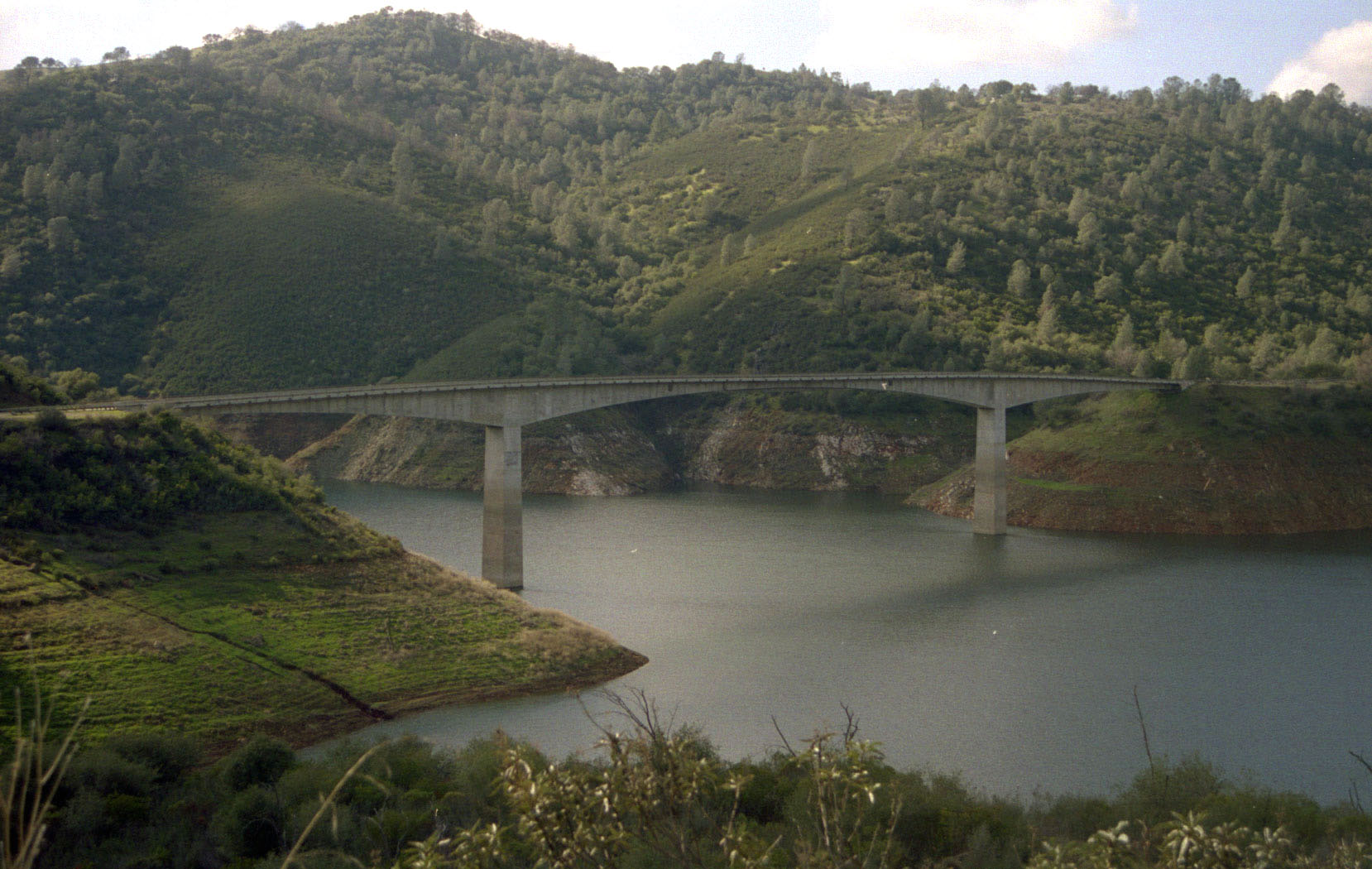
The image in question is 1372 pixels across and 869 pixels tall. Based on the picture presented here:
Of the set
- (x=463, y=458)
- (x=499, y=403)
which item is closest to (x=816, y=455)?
(x=463, y=458)

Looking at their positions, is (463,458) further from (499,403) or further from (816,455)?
(499,403)

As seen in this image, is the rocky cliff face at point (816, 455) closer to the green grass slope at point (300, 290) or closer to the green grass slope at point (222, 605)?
the green grass slope at point (300, 290)

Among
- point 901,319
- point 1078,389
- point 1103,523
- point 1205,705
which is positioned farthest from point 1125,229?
point 1205,705

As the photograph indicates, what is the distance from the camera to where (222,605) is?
3155 cm

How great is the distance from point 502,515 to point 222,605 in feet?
48.9

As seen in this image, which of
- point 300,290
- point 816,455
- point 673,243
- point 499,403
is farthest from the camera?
point 673,243

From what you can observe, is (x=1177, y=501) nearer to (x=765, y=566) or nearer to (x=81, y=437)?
(x=765, y=566)

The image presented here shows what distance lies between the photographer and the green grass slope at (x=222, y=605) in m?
27.4

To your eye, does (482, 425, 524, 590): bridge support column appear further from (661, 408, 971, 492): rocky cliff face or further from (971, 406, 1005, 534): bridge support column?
(661, 408, 971, 492): rocky cliff face

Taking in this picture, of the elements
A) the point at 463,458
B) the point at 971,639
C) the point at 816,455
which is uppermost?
the point at 816,455

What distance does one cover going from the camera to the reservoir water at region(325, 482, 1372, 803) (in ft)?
91.1

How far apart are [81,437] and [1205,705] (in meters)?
33.8

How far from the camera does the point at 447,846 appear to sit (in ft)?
52.0

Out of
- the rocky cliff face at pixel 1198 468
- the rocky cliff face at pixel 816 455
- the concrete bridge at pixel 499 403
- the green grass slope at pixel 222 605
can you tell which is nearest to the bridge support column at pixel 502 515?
the concrete bridge at pixel 499 403
